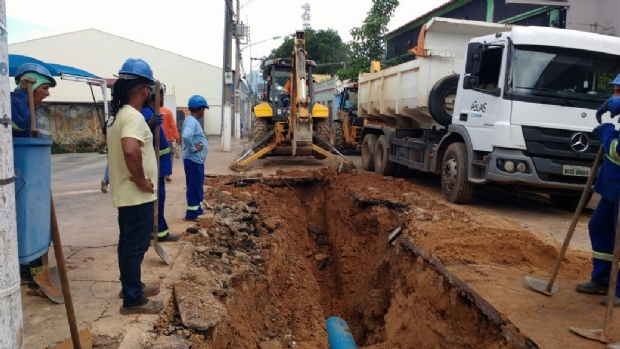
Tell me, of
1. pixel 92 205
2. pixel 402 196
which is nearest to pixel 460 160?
pixel 402 196

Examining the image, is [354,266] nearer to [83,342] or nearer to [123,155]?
[123,155]

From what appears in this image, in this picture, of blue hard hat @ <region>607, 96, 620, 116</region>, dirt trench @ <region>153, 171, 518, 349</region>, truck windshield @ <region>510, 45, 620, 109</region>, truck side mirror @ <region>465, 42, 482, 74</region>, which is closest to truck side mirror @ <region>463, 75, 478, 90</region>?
truck side mirror @ <region>465, 42, 482, 74</region>

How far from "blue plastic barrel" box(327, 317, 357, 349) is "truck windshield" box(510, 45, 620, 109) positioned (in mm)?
3982

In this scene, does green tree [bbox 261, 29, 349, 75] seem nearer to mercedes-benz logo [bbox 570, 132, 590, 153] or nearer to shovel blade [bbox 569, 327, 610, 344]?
mercedes-benz logo [bbox 570, 132, 590, 153]

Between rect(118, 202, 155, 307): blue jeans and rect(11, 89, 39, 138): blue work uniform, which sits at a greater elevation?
rect(11, 89, 39, 138): blue work uniform

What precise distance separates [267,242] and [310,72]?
25.9 feet

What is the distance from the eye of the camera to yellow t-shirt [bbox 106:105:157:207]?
324cm

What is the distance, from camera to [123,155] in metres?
3.33

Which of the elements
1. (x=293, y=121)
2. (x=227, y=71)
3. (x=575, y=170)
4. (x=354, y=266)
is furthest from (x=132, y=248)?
(x=227, y=71)

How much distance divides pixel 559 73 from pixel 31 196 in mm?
6702

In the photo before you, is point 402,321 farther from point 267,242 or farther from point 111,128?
point 111,128

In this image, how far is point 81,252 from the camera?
15.7 feet

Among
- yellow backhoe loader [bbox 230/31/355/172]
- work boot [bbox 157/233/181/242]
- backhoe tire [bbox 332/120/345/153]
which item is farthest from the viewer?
backhoe tire [bbox 332/120/345/153]

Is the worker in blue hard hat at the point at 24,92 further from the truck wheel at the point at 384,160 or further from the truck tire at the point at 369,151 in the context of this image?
the truck tire at the point at 369,151
